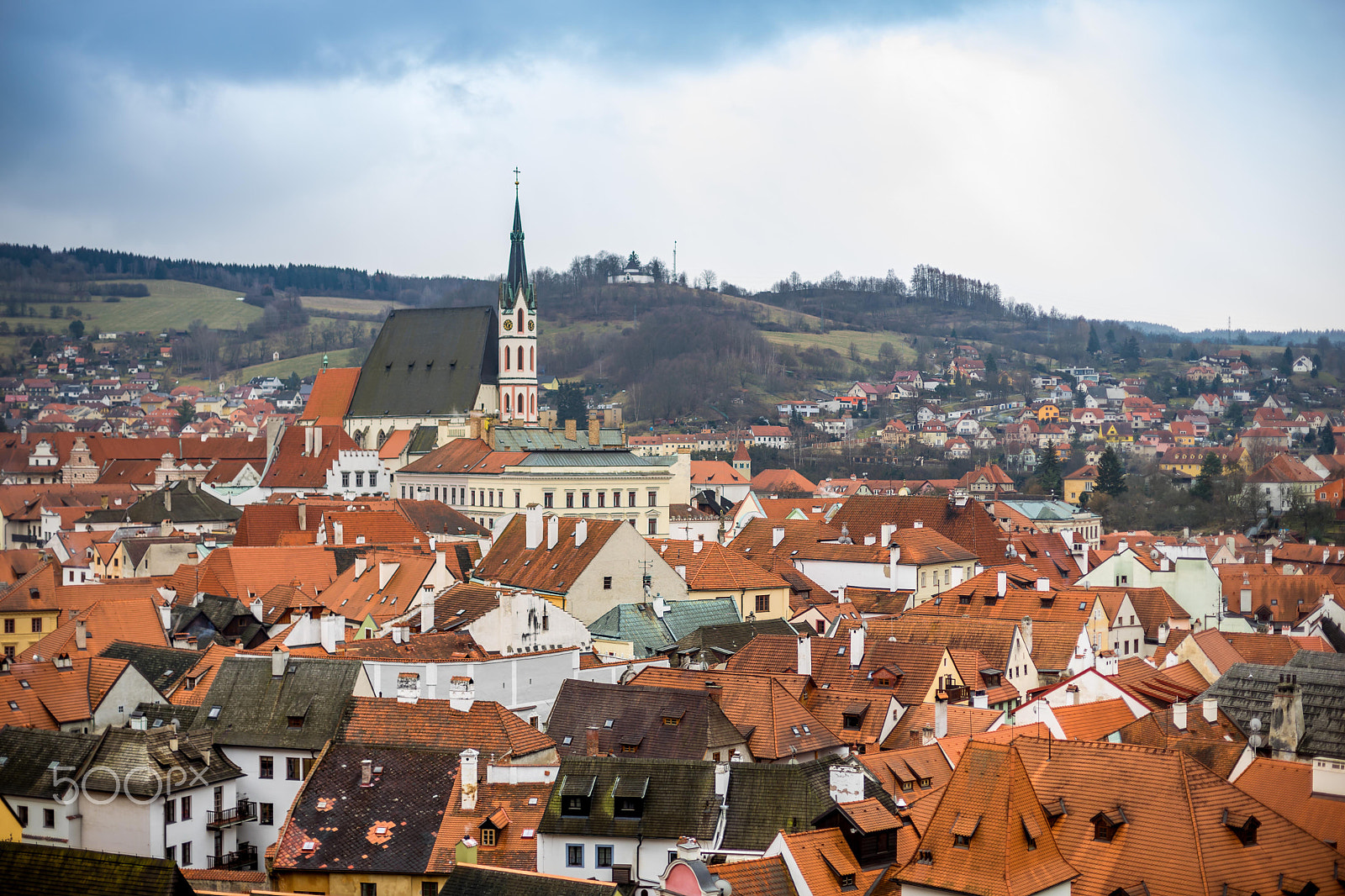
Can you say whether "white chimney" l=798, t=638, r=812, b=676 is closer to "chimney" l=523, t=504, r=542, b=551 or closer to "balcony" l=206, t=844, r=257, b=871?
"balcony" l=206, t=844, r=257, b=871

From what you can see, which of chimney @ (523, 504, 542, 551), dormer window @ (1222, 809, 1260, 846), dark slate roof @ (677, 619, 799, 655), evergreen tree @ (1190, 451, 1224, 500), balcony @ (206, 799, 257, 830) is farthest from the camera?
evergreen tree @ (1190, 451, 1224, 500)

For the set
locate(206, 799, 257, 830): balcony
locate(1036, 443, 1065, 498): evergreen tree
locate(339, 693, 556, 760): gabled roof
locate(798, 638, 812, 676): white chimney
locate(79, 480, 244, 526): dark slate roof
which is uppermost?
locate(339, 693, 556, 760): gabled roof

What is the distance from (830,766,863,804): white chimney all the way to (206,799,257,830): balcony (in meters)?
13.8

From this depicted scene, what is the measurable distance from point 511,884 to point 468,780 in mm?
6222

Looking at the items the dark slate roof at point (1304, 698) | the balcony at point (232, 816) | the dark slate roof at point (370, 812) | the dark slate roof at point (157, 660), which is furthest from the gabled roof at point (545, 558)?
the dark slate roof at point (1304, 698)

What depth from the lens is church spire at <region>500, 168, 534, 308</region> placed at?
395ft

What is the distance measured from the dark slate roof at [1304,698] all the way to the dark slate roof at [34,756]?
996 inches

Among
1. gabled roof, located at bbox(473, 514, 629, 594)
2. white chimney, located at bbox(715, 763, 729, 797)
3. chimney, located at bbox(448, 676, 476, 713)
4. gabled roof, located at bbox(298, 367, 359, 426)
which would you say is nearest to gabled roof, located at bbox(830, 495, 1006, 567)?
gabled roof, located at bbox(473, 514, 629, 594)

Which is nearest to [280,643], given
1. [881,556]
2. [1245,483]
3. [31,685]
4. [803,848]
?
[31,685]

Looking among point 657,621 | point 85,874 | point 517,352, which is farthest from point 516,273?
point 85,874

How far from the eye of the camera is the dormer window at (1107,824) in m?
26.6

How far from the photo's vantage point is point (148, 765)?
3594 centimetres

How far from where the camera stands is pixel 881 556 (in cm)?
7044

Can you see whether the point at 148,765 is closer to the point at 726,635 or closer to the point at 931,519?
the point at 726,635
